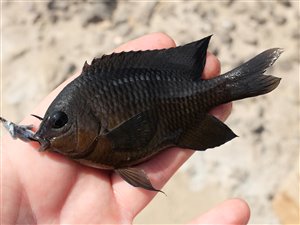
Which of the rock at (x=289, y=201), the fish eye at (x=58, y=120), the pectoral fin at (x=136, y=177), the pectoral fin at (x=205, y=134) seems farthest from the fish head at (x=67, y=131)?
the rock at (x=289, y=201)

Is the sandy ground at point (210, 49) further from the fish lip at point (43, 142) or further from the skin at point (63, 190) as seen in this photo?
the fish lip at point (43, 142)

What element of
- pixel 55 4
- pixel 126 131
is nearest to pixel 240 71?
pixel 126 131

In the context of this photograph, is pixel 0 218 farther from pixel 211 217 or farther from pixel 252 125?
pixel 252 125

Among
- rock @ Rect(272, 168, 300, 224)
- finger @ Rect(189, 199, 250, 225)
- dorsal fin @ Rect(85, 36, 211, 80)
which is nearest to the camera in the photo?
finger @ Rect(189, 199, 250, 225)

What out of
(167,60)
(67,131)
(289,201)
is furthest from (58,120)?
(289,201)

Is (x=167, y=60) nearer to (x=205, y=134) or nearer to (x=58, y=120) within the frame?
(x=205, y=134)

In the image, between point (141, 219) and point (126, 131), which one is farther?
point (141, 219)

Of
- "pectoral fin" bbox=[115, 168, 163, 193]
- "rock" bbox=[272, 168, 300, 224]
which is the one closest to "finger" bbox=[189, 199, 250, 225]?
"pectoral fin" bbox=[115, 168, 163, 193]

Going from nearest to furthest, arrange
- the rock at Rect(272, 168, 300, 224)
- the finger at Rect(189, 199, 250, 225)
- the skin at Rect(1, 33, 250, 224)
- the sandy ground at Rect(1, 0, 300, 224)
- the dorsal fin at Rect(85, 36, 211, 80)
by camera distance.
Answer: the finger at Rect(189, 199, 250, 225) → the skin at Rect(1, 33, 250, 224) → the dorsal fin at Rect(85, 36, 211, 80) → the rock at Rect(272, 168, 300, 224) → the sandy ground at Rect(1, 0, 300, 224)

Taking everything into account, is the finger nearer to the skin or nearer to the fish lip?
the skin
